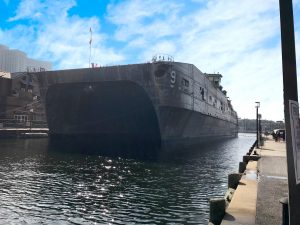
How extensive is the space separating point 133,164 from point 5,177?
13.0 metres

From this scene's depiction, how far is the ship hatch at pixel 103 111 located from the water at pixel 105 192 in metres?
24.6

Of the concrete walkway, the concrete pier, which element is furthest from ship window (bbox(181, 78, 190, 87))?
the concrete walkway

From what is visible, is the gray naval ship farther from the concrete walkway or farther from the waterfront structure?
the concrete walkway

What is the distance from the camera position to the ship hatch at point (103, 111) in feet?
186

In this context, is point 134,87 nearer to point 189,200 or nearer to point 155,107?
point 155,107

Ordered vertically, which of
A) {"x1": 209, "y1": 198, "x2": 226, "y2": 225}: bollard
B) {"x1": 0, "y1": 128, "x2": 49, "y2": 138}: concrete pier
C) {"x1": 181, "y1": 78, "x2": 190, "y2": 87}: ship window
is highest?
{"x1": 181, "y1": 78, "x2": 190, "y2": 87}: ship window

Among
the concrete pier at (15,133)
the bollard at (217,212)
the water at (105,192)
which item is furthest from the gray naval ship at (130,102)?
the bollard at (217,212)

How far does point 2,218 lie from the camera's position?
48.0 ft

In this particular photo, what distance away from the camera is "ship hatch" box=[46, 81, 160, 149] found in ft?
186

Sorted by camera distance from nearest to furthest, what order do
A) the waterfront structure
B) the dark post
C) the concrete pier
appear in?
the dark post
the concrete pier
the waterfront structure

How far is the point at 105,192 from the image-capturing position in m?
20.3

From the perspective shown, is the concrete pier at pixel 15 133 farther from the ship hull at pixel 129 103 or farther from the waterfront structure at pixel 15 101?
the waterfront structure at pixel 15 101

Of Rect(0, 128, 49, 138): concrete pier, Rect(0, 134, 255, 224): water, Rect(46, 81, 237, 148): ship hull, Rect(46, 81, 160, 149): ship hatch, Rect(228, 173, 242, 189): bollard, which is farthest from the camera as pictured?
Rect(0, 128, 49, 138): concrete pier

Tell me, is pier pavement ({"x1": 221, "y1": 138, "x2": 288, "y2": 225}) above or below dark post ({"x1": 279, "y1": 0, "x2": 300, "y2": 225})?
below
